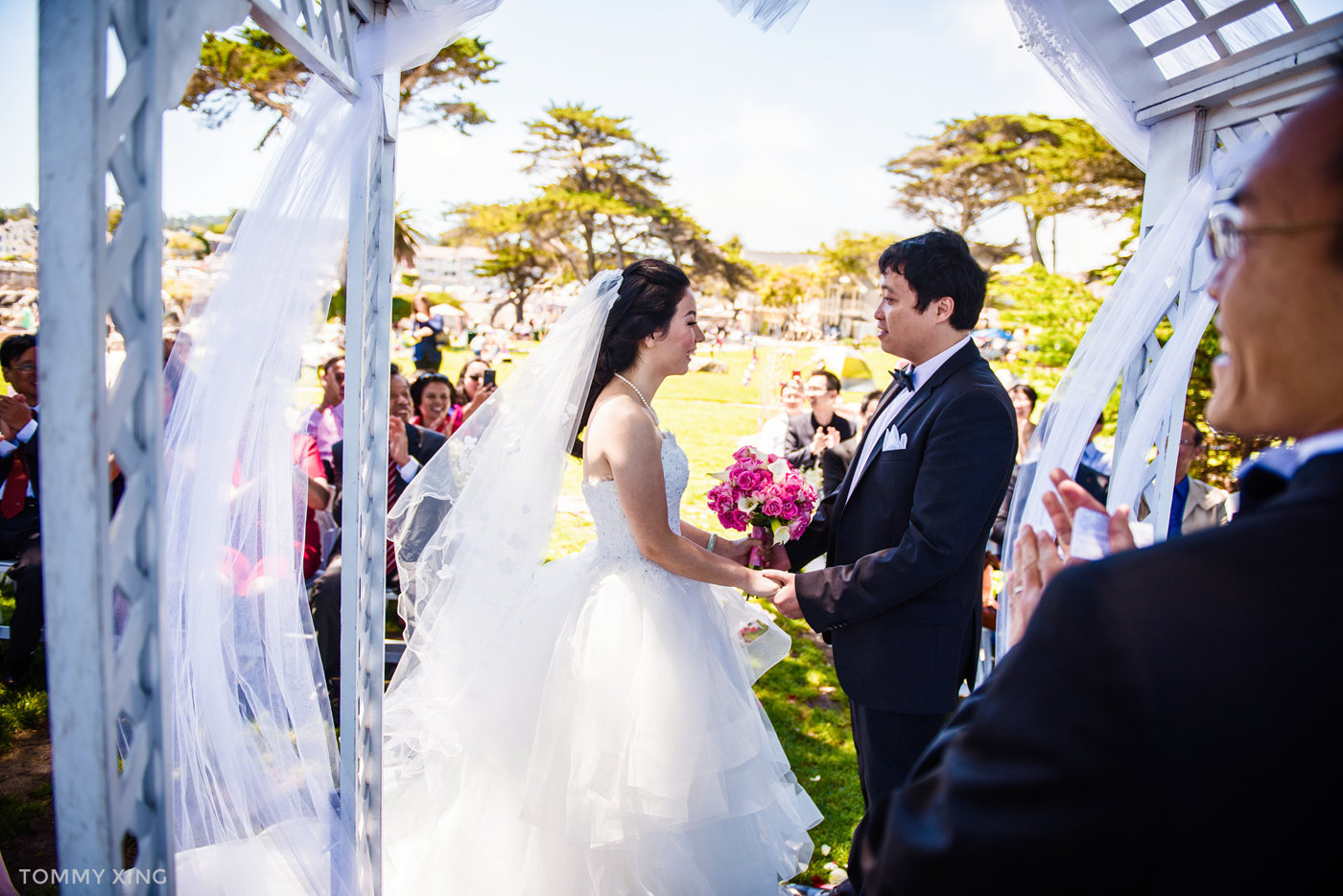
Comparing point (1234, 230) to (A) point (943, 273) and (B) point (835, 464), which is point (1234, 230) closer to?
(A) point (943, 273)

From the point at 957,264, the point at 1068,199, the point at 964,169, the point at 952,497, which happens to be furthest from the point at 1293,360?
the point at 964,169

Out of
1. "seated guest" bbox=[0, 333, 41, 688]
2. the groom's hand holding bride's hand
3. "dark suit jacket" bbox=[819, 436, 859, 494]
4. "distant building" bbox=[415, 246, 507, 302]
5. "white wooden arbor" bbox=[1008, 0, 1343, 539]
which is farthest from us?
"distant building" bbox=[415, 246, 507, 302]

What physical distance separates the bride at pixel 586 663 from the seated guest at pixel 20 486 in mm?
2929

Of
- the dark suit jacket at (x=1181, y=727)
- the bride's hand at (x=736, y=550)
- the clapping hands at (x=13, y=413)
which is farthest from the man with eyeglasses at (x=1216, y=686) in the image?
the clapping hands at (x=13, y=413)

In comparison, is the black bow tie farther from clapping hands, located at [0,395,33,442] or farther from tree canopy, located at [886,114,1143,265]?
tree canopy, located at [886,114,1143,265]

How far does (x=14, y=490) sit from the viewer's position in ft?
16.6

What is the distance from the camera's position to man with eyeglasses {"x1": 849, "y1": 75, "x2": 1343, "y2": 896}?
71cm

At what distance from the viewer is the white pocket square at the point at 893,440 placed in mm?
2812

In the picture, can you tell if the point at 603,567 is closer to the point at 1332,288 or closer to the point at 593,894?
the point at 593,894

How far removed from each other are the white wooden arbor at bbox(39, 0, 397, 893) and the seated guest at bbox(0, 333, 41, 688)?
4102 millimetres

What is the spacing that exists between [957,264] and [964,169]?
46.6m

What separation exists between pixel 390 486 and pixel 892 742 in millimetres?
3509

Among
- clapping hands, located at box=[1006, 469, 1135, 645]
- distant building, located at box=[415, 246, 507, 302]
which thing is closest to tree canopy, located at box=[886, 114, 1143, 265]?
clapping hands, located at box=[1006, 469, 1135, 645]

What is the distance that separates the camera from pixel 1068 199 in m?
20.3
